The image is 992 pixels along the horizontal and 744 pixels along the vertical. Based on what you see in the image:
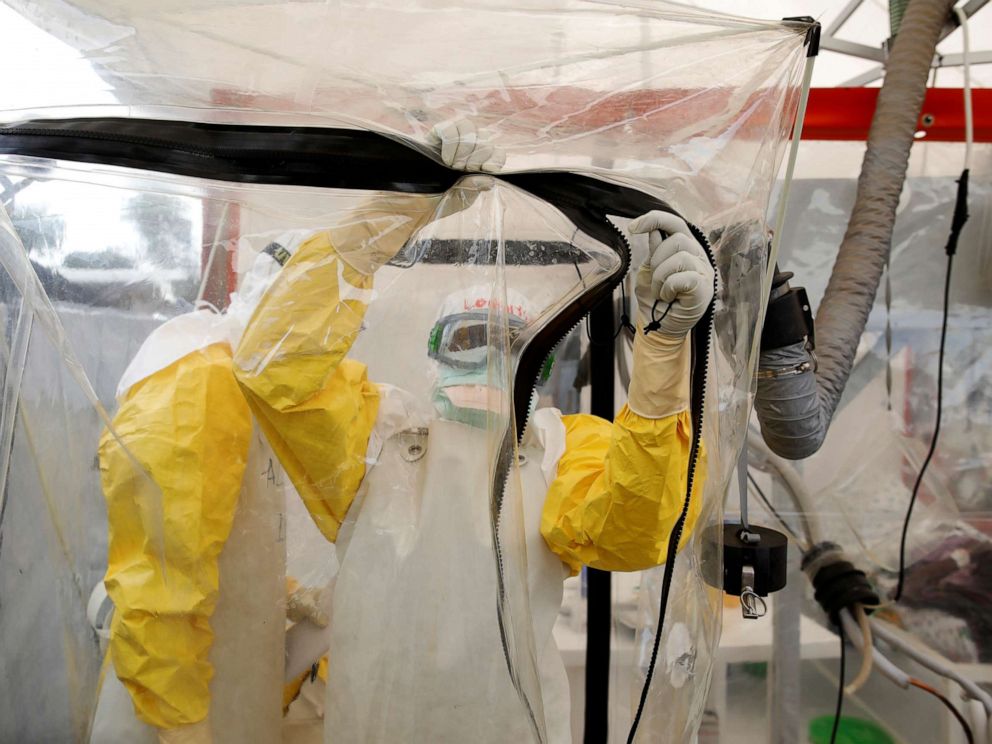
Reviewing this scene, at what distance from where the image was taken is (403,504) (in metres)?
0.65

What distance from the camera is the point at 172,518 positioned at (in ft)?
2.04

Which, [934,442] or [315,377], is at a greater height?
[315,377]

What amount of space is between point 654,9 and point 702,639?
0.63m

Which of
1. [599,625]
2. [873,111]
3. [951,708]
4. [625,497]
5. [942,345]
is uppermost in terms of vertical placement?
[873,111]

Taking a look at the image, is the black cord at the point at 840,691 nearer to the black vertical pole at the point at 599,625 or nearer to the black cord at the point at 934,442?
the black cord at the point at 934,442

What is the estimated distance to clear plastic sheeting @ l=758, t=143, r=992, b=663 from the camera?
1.42 m

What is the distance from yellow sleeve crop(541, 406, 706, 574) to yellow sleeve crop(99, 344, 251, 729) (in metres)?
0.36

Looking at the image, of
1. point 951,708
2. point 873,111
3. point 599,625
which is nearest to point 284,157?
point 599,625

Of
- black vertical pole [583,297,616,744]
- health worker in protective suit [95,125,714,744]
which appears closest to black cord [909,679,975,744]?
black vertical pole [583,297,616,744]

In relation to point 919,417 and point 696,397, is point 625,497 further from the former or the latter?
point 919,417

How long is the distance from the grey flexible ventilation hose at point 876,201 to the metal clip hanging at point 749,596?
31 centimetres

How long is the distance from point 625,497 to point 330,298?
366 millimetres

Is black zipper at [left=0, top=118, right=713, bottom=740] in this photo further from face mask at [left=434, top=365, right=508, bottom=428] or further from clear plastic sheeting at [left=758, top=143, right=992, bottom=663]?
clear plastic sheeting at [left=758, top=143, right=992, bottom=663]

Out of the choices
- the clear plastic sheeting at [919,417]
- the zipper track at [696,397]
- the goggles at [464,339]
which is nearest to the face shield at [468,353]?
the goggles at [464,339]
